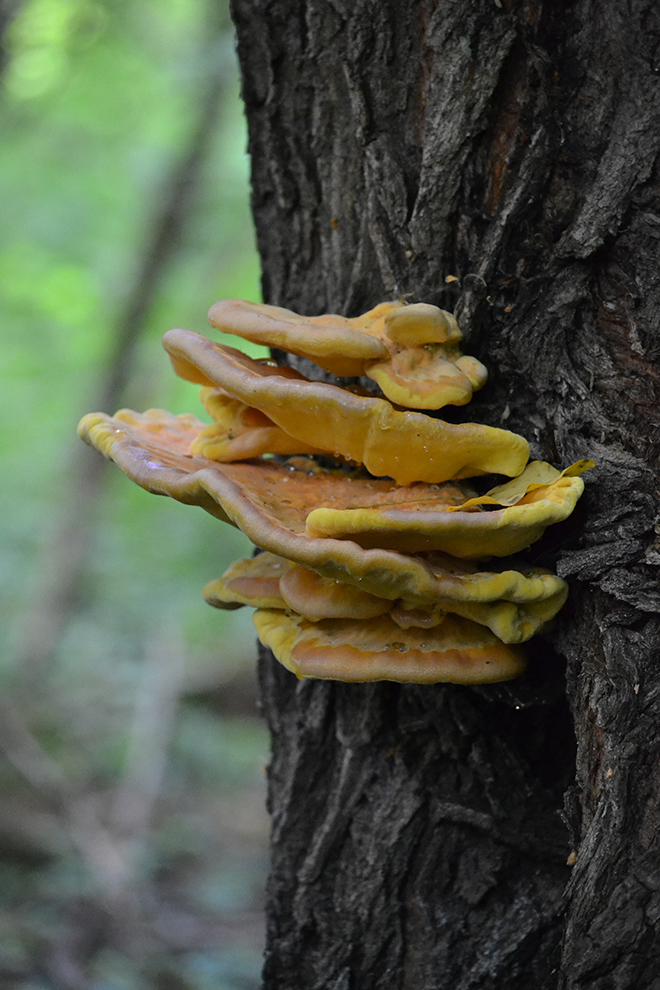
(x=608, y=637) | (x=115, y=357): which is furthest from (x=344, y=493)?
(x=115, y=357)

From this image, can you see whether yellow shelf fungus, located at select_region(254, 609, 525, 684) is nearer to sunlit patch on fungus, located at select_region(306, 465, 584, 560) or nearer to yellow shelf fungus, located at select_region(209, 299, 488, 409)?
sunlit patch on fungus, located at select_region(306, 465, 584, 560)

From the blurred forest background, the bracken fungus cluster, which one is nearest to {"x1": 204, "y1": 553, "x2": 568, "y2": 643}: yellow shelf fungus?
the bracken fungus cluster

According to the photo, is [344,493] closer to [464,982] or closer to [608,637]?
[608,637]

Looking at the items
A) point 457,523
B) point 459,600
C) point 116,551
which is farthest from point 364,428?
point 116,551

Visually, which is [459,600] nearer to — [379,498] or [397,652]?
[397,652]

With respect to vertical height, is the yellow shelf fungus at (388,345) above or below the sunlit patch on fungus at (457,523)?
above

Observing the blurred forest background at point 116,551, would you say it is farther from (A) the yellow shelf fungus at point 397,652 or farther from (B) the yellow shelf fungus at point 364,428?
(B) the yellow shelf fungus at point 364,428

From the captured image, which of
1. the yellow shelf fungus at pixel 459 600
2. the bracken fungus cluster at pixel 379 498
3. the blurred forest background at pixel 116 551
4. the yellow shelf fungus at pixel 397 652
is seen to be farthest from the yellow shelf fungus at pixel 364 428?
the blurred forest background at pixel 116 551
